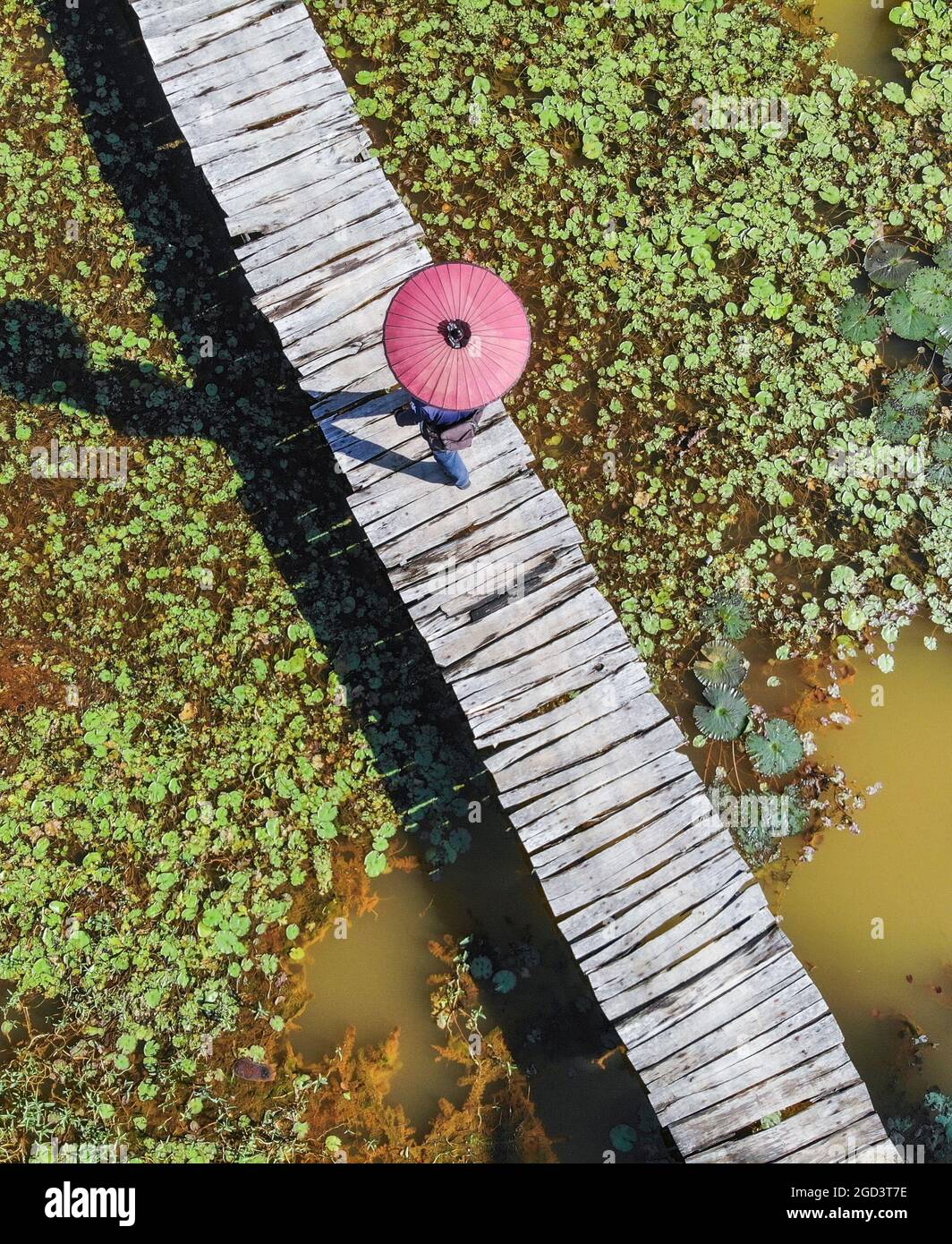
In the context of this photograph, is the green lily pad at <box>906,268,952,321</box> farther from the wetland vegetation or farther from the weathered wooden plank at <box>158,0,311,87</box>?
the weathered wooden plank at <box>158,0,311,87</box>

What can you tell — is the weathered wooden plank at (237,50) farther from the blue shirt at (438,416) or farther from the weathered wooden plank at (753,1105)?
the weathered wooden plank at (753,1105)

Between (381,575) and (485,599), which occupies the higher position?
(381,575)

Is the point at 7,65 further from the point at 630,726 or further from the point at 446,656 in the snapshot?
the point at 630,726

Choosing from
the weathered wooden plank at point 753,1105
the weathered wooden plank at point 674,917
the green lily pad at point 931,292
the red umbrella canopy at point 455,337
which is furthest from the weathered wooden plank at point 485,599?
Answer: the green lily pad at point 931,292

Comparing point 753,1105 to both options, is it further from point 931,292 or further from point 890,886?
point 931,292

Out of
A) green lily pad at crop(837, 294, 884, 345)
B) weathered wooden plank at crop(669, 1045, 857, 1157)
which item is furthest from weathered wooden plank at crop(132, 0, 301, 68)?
weathered wooden plank at crop(669, 1045, 857, 1157)

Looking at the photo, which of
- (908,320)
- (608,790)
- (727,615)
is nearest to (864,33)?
(908,320)

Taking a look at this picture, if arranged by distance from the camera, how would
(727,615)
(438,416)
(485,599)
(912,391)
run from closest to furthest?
(438,416) → (485,599) → (727,615) → (912,391)
